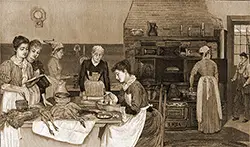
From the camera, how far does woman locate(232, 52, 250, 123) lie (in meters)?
7.05

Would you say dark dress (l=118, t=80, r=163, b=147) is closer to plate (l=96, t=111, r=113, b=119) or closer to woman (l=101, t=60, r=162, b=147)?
woman (l=101, t=60, r=162, b=147)

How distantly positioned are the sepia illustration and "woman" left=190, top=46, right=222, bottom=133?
0.01 m

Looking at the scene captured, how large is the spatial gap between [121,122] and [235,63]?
153cm

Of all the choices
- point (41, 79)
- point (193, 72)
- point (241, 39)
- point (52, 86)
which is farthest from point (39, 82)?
point (241, 39)

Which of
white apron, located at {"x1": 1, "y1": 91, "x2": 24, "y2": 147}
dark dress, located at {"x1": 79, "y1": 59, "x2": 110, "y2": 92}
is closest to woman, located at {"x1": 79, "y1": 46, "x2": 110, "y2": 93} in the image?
dark dress, located at {"x1": 79, "y1": 59, "x2": 110, "y2": 92}

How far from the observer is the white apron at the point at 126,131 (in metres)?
6.88

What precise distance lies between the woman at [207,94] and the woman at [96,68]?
102 centimetres

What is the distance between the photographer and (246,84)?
7090 millimetres

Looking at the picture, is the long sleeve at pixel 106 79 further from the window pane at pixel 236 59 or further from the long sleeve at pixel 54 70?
the window pane at pixel 236 59

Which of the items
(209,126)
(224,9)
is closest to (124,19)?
(224,9)

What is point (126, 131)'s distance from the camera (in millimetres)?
6914

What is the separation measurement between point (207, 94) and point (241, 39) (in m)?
0.77

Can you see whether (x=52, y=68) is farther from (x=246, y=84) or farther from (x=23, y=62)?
(x=246, y=84)

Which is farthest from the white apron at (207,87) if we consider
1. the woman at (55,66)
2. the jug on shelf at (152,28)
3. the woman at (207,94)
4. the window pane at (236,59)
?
the woman at (55,66)
